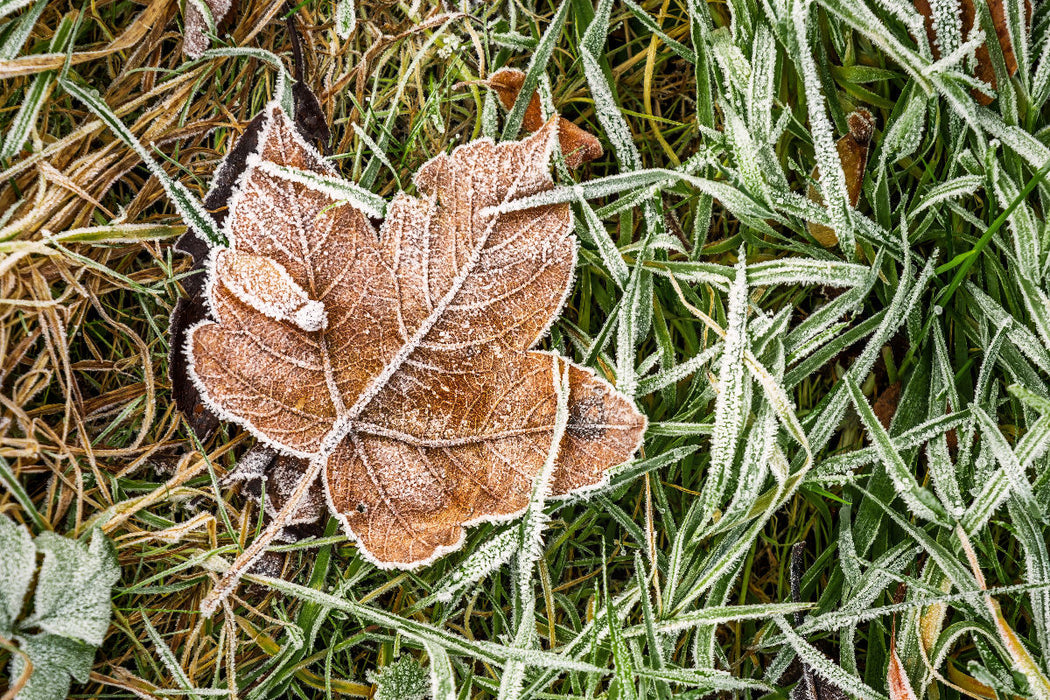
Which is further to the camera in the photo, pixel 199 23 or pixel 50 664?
pixel 199 23

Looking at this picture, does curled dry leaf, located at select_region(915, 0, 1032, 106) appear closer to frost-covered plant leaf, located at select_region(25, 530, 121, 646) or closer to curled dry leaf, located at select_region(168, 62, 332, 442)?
curled dry leaf, located at select_region(168, 62, 332, 442)

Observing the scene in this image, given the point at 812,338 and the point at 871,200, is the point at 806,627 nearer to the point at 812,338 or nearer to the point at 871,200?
the point at 812,338

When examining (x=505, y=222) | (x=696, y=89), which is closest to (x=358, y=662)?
(x=505, y=222)

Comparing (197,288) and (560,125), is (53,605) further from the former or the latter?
(560,125)

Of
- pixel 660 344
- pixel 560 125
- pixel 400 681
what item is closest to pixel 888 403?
pixel 660 344

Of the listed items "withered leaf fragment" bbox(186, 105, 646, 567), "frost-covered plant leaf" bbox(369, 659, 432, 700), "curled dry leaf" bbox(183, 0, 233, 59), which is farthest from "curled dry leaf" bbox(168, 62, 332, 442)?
"frost-covered plant leaf" bbox(369, 659, 432, 700)
